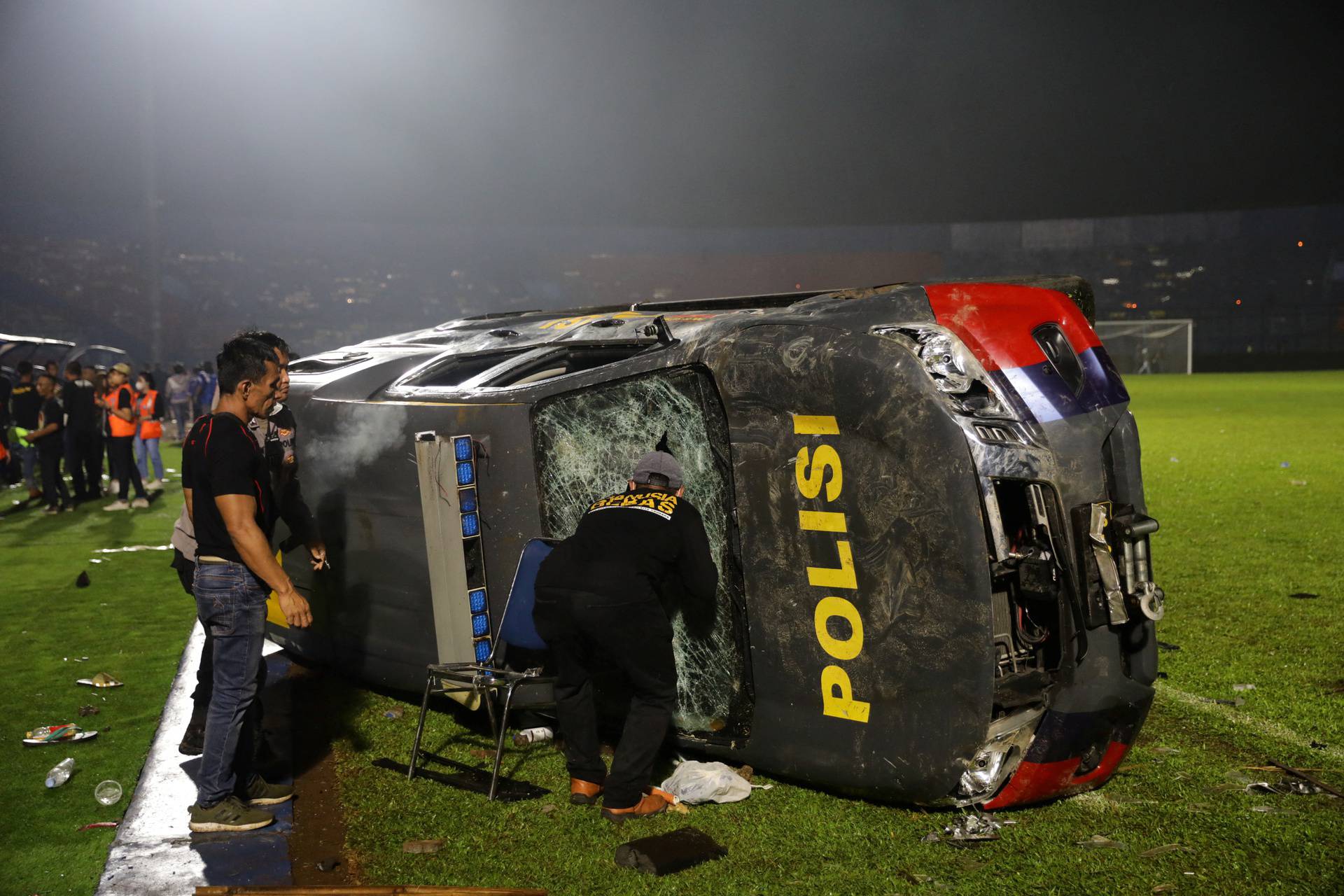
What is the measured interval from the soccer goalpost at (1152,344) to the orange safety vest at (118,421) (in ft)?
107

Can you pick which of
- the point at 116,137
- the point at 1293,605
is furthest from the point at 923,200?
the point at 1293,605

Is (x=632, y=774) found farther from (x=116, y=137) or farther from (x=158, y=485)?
(x=116, y=137)

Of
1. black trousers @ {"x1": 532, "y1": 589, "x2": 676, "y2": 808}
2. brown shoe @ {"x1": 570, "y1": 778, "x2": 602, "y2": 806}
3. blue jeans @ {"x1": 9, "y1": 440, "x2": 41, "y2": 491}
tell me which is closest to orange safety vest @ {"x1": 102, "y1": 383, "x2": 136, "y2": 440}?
blue jeans @ {"x1": 9, "y1": 440, "x2": 41, "y2": 491}

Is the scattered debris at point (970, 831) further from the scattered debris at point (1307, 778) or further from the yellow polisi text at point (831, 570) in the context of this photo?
the scattered debris at point (1307, 778)

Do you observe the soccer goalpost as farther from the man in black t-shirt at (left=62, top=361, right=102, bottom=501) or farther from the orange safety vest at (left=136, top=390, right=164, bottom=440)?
the man in black t-shirt at (left=62, top=361, right=102, bottom=501)

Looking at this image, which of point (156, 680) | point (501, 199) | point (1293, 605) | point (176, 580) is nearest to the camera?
point (156, 680)

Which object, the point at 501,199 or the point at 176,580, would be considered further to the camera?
the point at 501,199

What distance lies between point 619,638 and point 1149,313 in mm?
46452

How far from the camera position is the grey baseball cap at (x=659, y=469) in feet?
12.6

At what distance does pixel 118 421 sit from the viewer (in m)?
11.6

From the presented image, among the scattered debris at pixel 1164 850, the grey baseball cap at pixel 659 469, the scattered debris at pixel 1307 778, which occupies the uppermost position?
the grey baseball cap at pixel 659 469

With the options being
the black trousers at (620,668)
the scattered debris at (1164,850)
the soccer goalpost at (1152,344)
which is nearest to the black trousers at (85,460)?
the black trousers at (620,668)

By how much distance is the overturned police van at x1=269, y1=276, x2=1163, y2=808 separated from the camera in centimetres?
338

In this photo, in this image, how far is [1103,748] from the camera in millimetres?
3707
